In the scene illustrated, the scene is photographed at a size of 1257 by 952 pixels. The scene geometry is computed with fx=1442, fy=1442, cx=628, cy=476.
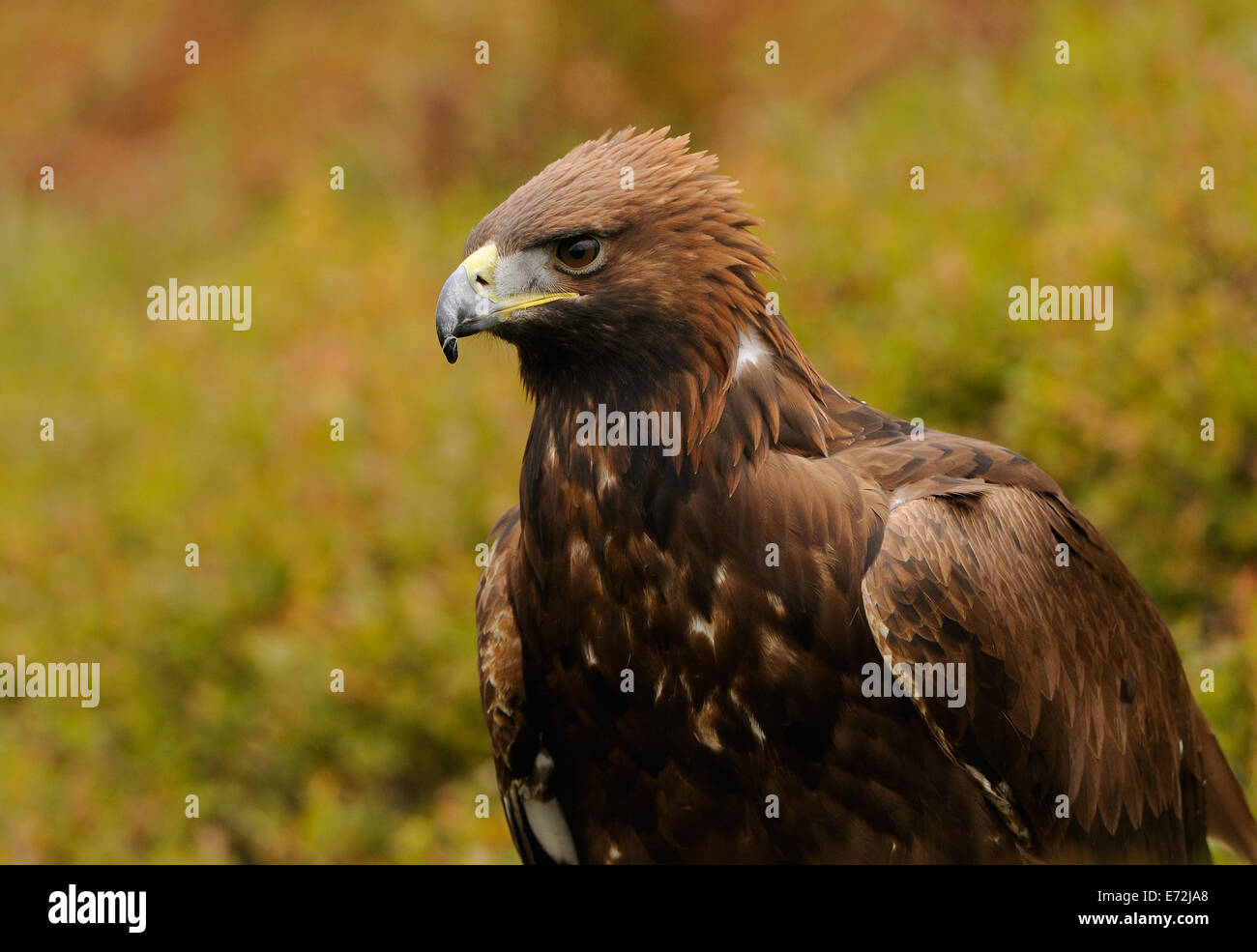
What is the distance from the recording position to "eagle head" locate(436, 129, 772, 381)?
13.1 ft

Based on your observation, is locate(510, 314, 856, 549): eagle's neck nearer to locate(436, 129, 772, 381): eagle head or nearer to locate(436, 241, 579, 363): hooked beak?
locate(436, 129, 772, 381): eagle head

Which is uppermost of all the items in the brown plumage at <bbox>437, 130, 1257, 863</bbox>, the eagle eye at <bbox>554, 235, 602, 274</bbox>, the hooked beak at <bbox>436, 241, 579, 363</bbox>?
the eagle eye at <bbox>554, 235, 602, 274</bbox>

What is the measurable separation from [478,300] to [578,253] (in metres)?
0.31

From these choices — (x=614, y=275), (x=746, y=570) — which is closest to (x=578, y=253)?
(x=614, y=275)

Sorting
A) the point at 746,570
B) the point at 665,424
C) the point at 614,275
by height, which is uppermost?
the point at 614,275

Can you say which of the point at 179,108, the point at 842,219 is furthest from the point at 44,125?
the point at 842,219

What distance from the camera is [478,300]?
13.1 feet

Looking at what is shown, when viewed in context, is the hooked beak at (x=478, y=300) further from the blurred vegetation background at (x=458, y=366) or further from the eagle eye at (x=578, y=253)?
the blurred vegetation background at (x=458, y=366)

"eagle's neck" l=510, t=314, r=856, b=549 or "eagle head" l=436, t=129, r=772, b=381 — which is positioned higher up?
"eagle head" l=436, t=129, r=772, b=381

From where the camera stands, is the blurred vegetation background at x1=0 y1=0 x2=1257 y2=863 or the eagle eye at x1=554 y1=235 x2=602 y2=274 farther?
the blurred vegetation background at x1=0 y1=0 x2=1257 y2=863

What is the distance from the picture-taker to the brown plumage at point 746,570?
13.2 ft

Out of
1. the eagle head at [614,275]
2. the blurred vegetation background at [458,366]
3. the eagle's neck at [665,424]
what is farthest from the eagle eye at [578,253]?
the blurred vegetation background at [458,366]

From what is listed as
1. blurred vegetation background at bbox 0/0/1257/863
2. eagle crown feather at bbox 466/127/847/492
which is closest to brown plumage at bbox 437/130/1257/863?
eagle crown feather at bbox 466/127/847/492

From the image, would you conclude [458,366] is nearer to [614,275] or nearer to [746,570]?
[614,275]
